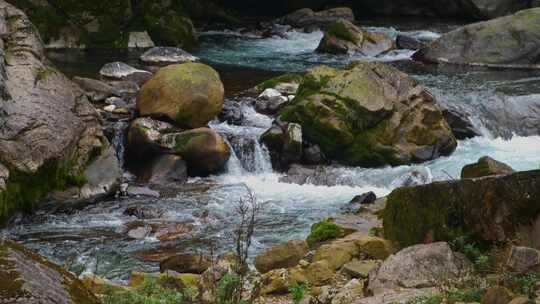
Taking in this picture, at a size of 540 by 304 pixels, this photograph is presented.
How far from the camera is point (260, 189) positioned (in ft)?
43.8

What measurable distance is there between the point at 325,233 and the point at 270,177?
4357 mm

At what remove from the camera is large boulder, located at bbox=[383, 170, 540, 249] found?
694 centimetres

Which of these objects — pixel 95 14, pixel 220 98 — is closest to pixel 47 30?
pixel 95 14

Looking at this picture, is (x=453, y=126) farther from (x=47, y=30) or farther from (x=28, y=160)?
(x=47, y=30)

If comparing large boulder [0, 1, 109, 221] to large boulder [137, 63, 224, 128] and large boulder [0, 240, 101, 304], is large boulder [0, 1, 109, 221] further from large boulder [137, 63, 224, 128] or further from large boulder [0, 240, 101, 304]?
large boulder [0, 240, 101, 304]

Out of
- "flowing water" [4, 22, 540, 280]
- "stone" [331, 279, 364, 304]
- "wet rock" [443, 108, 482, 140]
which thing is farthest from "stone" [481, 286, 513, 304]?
"wet rock" [443, 108, 482, 140]

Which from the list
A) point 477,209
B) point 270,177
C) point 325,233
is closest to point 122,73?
point 270,177

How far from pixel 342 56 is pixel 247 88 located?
18.3 feet

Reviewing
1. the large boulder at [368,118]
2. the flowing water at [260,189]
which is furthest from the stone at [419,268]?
the large boulder at [368,118]

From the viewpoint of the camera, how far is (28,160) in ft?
38.0

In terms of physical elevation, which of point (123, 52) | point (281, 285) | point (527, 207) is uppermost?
point (527, 207)

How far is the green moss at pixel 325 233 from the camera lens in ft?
31.8

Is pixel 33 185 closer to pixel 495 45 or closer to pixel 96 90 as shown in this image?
pixel 96 90

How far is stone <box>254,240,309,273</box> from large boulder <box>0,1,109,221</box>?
416 cm
